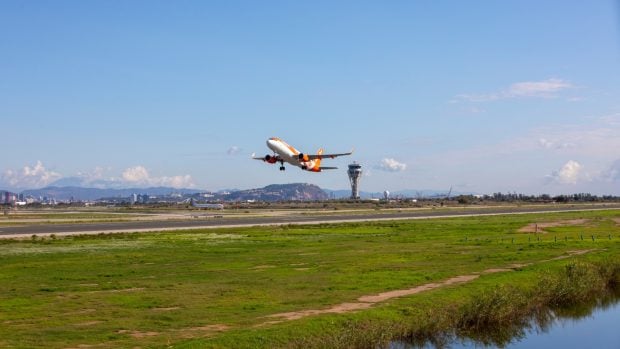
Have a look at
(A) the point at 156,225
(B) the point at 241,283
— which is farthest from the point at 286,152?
(B) the point at 241,283

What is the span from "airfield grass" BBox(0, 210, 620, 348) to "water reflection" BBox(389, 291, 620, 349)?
0.96 m

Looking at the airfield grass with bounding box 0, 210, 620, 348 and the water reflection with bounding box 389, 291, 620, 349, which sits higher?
the airfield grass with bounding box 0, 210, 620, 348

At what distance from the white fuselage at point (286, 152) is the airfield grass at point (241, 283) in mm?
16592

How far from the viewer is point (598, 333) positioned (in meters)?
30.4

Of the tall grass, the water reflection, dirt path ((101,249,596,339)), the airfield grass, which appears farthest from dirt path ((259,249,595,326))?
the water reflection

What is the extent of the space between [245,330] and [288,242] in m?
36.8

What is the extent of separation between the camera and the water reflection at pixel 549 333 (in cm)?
2686

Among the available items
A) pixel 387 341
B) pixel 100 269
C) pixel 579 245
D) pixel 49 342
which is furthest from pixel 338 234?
pixel 49 342

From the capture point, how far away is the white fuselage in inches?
3063

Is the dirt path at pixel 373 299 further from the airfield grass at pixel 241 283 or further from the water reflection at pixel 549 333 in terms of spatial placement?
the water reflection at pixel 549 333

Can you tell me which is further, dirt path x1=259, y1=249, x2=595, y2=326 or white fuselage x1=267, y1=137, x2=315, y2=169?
white fuselage x1=267, y1=137, x2=315, y2=169

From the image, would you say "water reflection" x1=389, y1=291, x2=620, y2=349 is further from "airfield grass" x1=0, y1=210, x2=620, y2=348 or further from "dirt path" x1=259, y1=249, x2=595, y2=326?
"dirt path" x1=259, y1=249, x2=595, y2=326

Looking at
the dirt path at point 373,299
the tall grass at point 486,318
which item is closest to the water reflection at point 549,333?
the tall grass at point 486,318

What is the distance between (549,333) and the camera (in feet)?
98.5
